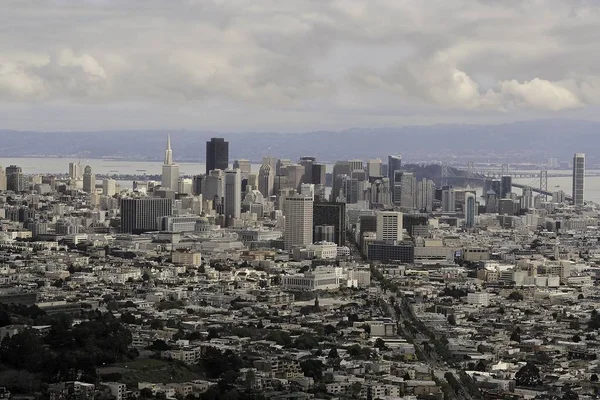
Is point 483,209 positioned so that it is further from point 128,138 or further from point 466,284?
point 128,138

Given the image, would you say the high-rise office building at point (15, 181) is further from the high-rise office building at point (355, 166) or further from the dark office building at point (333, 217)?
the high-rise office building at point (355, 166)

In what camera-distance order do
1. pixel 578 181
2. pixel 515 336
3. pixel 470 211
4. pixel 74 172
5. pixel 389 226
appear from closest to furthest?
pixel 515 336
pixel 389 226
pixel 470 211
pixel 74 172
pixel 578 181

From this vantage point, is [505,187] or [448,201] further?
[505,187]

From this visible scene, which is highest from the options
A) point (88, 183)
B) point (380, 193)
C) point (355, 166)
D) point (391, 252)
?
point (355, 166)

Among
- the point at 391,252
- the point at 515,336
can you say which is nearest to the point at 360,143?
the point at 391,252

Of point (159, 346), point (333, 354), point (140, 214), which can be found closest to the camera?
point (159, 346)

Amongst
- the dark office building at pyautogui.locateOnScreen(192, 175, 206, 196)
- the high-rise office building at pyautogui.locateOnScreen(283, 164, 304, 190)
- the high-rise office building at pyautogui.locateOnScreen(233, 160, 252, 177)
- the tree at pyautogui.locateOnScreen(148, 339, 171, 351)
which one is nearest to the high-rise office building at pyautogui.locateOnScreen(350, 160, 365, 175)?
the high-rise office building at pyautogui.locateOnScreen(283, 164, 304, 190)

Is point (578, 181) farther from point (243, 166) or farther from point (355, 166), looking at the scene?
point (243, 166)

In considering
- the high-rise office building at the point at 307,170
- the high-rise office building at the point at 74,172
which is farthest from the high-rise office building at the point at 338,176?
the high-rise office building at the point at 74,172
